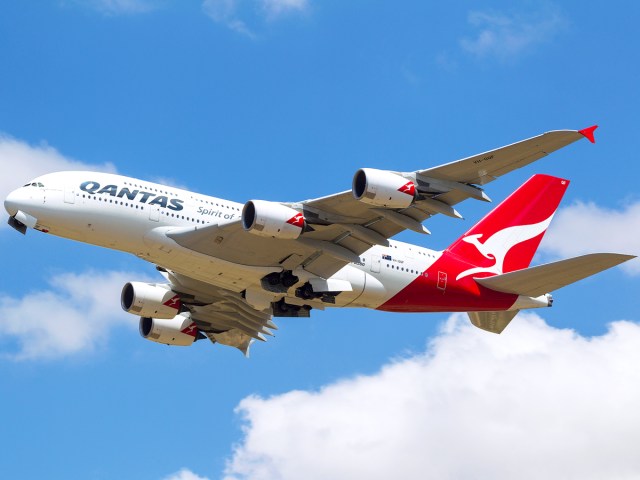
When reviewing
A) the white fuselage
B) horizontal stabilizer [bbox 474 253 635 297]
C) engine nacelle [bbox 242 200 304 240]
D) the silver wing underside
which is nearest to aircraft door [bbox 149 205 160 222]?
the white fuselage

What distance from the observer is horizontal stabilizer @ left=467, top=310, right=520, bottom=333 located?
173 feet

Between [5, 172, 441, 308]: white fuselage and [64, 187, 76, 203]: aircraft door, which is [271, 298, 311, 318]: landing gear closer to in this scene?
[5, 172, 441, 308]: white fuselage

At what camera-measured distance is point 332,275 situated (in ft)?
157

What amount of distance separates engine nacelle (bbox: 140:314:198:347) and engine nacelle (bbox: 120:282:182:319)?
8.18 ft

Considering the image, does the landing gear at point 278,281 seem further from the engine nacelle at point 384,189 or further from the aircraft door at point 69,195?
the aircraft door at point 69,195

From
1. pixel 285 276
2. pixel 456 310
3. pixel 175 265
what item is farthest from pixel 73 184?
pixel 456 310

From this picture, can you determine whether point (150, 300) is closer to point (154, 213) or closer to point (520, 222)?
point (154, 213)

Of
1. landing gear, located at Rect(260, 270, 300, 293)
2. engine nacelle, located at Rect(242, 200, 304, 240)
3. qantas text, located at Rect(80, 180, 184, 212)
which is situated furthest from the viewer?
landing gear, located at Rect(260, 270, 300, 293)

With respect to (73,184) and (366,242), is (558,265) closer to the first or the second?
(366,242)

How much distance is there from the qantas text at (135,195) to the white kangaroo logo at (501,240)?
44.9ft

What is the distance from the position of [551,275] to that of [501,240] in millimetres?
6259

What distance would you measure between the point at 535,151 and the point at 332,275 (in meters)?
11.2

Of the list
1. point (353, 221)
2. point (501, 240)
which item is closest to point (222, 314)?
point (353, 221)

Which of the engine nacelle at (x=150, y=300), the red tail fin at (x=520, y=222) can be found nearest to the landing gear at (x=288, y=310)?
the engine nacelle at (x=150, y=300)
